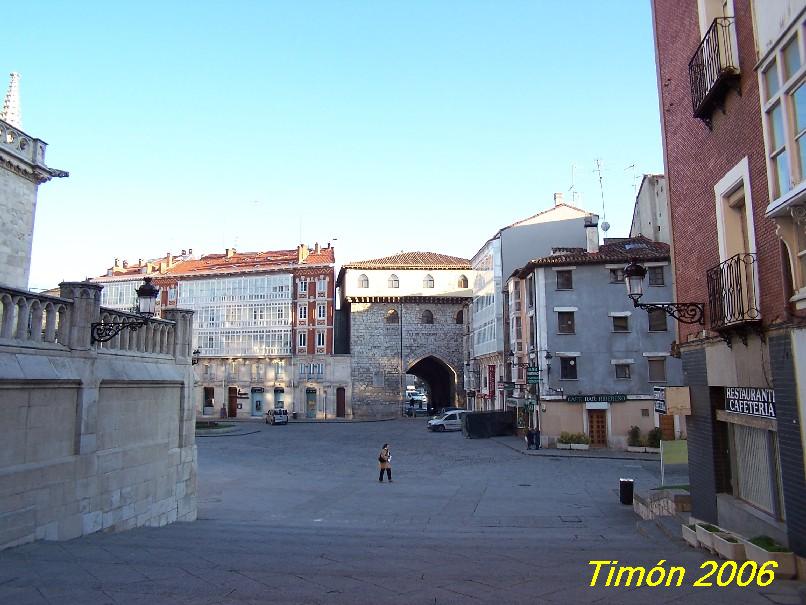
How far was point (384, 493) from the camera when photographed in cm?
1955

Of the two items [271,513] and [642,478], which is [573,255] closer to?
[642,478]

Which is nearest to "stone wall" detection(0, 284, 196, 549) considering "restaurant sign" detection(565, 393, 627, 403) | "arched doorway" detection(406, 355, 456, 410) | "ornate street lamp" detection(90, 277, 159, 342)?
"ornate street lamp" detection(90, 277, 159, 342)

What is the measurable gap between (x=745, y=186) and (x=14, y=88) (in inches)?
749

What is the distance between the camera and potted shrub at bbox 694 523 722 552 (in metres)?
8.70

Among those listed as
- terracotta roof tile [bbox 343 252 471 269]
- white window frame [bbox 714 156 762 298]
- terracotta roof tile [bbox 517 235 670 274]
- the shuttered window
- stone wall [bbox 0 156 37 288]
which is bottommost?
the shuttered window

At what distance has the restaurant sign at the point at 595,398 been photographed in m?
33.9

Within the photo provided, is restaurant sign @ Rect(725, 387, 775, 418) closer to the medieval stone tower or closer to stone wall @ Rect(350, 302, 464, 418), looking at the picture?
the medieval stone tower

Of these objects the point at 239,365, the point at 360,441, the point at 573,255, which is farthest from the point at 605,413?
the point at 239,365

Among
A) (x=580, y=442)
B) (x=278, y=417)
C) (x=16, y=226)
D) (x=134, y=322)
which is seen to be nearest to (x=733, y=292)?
(x=134, y=322)

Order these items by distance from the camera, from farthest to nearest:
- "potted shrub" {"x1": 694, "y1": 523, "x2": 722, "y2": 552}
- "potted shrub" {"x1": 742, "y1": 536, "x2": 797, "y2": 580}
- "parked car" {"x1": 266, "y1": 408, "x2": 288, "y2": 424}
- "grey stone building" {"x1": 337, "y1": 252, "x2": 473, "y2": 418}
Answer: "grey stone building" {"x1": 337, "y1": 252, "x2": 473, "y2": 418}, "parked car" {"x1": 266, "y1": 408, "x2": 288, "y2": 424}, "potted shrub" {"x1": 694, "y1": 523, "x2": 722, "y2": 552}, "potted shrub" {"x1": 742, "y1": 536, "x2": 797, "y2": 580}

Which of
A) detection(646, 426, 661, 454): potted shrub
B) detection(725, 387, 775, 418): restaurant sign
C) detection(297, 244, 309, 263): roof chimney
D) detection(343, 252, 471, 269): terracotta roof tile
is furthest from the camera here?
detection(343, 252, 471, 269): terracotta roof tile

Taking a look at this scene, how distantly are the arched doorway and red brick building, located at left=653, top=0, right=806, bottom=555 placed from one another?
55454mm

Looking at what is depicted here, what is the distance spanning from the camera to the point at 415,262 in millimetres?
67938

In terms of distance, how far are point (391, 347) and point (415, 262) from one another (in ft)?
32.8
